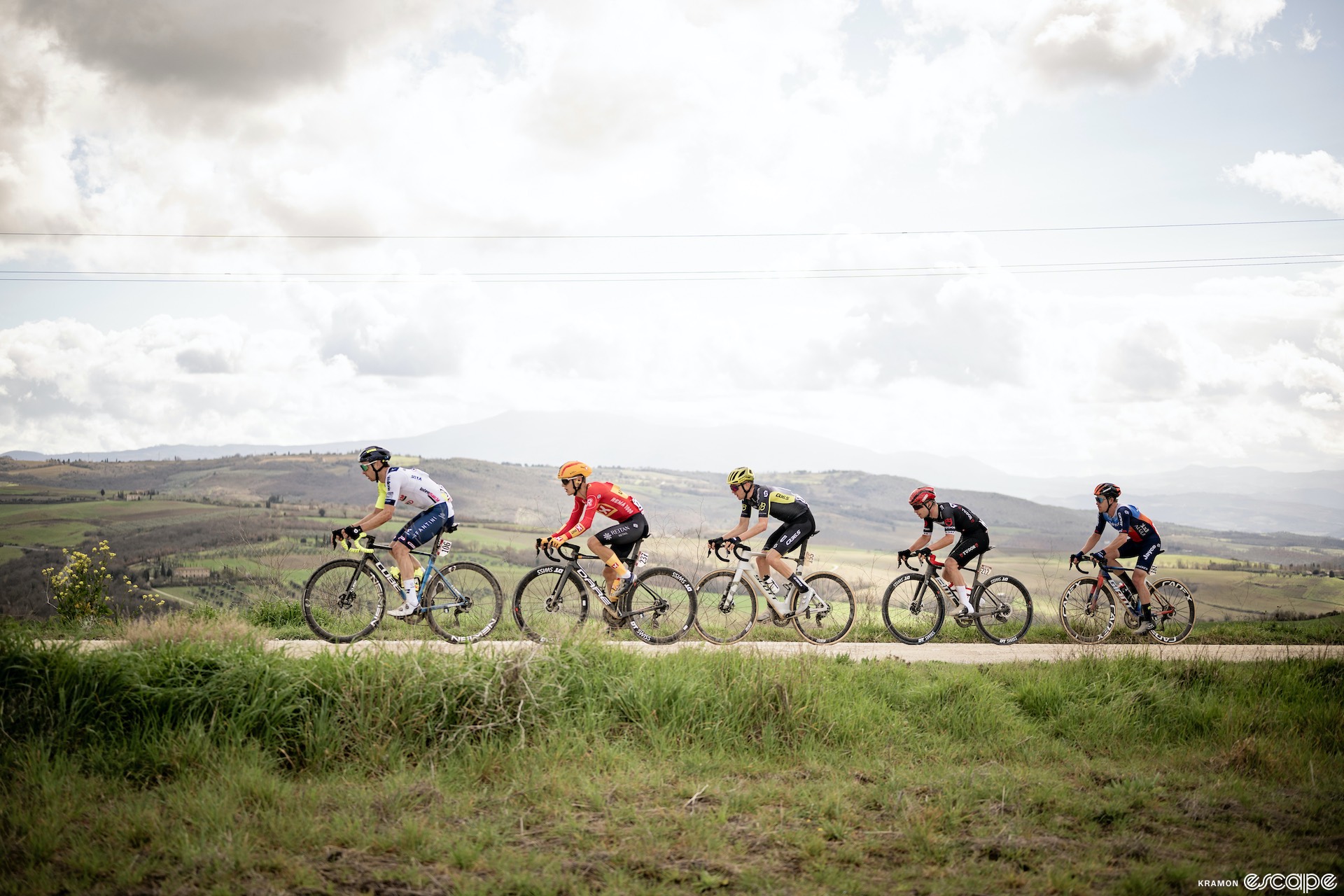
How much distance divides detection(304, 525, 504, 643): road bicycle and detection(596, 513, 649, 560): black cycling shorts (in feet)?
5.88

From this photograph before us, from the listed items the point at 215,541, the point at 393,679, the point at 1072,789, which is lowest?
the point at 215,541

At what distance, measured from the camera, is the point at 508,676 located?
24.6 ft

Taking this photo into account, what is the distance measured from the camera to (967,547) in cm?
1327

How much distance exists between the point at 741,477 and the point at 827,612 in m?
2.67

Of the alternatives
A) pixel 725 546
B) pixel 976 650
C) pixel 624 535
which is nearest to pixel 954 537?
pixel 976 650

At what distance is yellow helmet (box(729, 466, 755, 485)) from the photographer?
12.1 m

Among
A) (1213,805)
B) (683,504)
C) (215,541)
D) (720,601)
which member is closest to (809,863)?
(1213,805)

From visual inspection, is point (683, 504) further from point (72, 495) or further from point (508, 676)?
point (508, 676)

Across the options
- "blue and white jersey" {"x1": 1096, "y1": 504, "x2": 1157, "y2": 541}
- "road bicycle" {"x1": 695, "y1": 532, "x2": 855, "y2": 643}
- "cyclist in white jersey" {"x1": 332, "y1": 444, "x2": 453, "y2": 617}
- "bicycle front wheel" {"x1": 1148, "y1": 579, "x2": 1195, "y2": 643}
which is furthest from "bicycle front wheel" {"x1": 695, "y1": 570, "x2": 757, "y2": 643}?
"bicycle front wheel" {"x1": 1148, "y1": 579, "x2": 1195, "y2": 643}

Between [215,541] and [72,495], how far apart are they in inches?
1107

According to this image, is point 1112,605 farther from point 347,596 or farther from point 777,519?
point 347,596

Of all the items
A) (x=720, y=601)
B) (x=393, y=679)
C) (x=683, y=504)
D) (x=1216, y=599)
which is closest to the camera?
(x=393, y=679)

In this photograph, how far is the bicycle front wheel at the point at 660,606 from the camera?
11.4m

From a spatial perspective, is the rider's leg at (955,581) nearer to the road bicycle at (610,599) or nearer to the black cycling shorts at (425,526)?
the road bicycle at (610,599)
